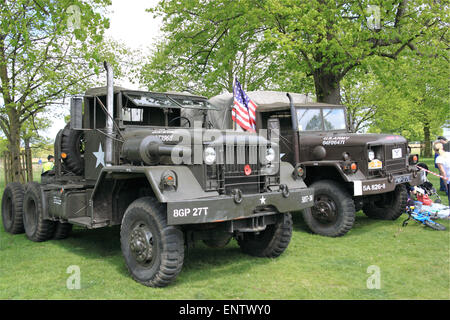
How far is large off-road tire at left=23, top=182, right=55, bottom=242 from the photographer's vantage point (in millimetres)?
7074

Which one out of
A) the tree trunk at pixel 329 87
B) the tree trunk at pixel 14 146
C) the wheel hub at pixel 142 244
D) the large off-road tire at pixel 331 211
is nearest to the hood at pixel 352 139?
the large off-road tire at pixel 331 211

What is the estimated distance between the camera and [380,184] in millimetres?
7496

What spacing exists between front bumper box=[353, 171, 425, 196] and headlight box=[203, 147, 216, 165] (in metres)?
3.33

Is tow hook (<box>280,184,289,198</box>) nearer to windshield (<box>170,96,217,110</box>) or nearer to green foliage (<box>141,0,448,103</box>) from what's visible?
windshield (<box>170,96,217,110</box>)

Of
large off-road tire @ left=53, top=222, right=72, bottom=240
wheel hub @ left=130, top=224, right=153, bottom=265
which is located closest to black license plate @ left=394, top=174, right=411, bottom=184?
wheel hub @ left=130, top=224, right=153, bottom=265

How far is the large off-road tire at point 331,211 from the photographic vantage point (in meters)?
7.34

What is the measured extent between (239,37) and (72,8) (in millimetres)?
6358

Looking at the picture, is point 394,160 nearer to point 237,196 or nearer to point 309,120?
point 309,120

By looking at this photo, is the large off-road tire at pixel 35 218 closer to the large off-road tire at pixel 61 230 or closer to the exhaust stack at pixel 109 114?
the large off-road tire at pixel 61 230

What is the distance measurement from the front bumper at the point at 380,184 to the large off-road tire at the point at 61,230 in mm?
4924

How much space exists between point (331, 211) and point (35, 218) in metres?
5.12

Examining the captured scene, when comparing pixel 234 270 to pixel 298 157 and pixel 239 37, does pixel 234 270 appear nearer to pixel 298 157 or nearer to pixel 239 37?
pixel 298 157

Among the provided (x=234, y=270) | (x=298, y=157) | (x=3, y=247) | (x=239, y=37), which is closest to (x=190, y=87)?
(x=239, y=37)
